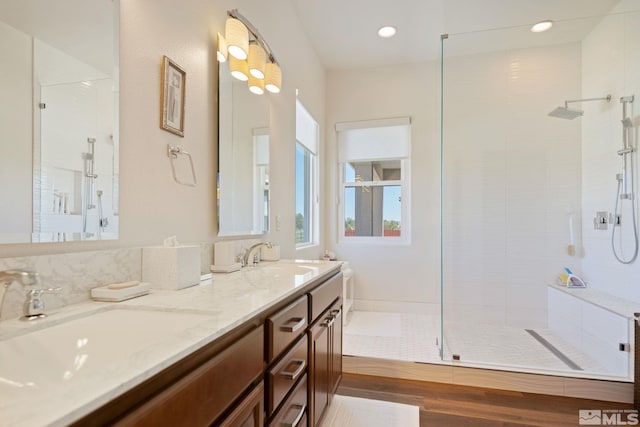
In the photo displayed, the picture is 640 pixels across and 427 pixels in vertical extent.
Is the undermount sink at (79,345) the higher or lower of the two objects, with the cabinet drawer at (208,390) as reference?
higher

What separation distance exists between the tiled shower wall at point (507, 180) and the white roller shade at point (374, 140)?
501 mm

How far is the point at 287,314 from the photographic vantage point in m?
1.07

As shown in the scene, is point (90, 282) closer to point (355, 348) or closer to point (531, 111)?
point (355, 348)

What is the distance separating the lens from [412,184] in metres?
3.66

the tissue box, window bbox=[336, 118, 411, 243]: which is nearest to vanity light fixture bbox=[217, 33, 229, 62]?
the tissue box

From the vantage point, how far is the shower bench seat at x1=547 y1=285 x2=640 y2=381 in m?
2.10

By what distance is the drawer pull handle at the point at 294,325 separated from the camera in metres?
1.04

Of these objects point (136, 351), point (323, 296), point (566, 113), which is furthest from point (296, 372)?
point (566, 113)

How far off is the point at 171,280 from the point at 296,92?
219 cm

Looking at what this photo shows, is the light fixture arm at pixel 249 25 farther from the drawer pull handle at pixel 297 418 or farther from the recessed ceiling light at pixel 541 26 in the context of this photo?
the recessed ceiling light at pixel 541 26

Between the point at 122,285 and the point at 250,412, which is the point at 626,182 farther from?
the point at 122,285

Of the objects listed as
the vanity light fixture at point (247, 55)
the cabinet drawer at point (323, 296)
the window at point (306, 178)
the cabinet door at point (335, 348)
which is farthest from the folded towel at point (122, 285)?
the window at point (306, 178)

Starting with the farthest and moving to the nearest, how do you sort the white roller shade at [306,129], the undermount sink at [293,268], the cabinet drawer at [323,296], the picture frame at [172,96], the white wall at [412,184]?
1. the white wall at [412,184]
2. the white roller shade at [306,129]
3. the undermount sink at [293,268]
4. the cabinet drawer at [323,296]
5. the picture frame at [172,96]

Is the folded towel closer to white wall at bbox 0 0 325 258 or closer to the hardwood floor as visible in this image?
white wall at bbox 0 0 325 258
